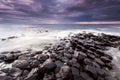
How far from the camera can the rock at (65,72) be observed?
387 centimetres

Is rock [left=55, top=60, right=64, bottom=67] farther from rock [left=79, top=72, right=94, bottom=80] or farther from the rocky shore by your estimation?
rock [left=79, top=72, right=94, bottom=80]

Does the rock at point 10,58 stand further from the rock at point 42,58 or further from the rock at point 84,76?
the rock at point 84,76

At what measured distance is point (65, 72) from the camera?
4012 mm

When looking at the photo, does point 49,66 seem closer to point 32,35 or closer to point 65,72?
point 65,72

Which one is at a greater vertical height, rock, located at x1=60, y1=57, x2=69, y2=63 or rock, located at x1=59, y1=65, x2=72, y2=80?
rock, located at x1=60, y1=57, x2=69, y2=63

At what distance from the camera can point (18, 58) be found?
4734 mm

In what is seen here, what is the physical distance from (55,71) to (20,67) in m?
1.32

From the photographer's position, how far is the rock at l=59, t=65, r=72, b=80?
3.87 meters

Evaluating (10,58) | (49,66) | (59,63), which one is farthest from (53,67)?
(10,58)

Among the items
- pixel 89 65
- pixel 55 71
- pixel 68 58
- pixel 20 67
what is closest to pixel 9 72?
pixel 20 67

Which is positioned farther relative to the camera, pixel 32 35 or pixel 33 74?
pixel 32 35

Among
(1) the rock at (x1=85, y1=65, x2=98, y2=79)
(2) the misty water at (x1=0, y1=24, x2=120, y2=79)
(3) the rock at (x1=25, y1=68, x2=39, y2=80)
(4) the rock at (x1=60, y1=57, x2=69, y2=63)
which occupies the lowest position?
(1) the rock at (x1=85, y1=65, x2=98, y2=79)

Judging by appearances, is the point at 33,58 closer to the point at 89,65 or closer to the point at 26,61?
the point at 26,61

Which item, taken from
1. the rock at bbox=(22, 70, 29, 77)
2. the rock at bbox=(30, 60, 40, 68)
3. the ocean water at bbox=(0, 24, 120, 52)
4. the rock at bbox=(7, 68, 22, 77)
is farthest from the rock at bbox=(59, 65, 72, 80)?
the ocean water at bbox=(0, 24, 120, 52)
